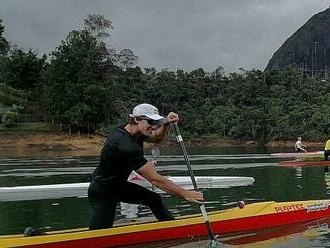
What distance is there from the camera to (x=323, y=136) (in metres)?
87.1

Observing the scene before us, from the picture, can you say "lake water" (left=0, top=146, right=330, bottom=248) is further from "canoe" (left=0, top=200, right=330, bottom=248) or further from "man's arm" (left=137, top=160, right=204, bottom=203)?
"man's arm" (left=137, top=160, right=204, bottom=203)

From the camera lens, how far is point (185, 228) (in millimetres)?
9586

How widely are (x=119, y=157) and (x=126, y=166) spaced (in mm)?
218

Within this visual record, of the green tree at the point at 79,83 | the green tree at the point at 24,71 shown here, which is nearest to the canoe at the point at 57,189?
the green tree at the point at 79,83

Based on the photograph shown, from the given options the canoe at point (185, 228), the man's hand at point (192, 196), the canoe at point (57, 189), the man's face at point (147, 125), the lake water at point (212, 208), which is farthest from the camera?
the canoe at point (57, 189)

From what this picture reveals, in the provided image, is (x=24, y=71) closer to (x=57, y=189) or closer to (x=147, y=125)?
(x=57, y=189)

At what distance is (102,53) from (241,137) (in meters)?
28.7

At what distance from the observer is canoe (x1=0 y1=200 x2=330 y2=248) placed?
8297 mm

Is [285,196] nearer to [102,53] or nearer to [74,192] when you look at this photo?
[74,192]

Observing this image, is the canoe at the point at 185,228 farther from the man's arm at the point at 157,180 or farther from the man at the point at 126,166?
the man's arm at the point at 157,180

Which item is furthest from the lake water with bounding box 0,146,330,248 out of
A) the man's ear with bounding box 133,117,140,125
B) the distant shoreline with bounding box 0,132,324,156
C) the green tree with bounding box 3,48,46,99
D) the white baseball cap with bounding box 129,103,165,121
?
the green tree with bounding box 3,48,46,99

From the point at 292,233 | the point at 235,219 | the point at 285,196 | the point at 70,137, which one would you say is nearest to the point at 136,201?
the point at 235,219

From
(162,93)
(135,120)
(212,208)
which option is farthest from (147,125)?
(162,93)

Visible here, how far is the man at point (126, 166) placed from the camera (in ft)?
26.2
